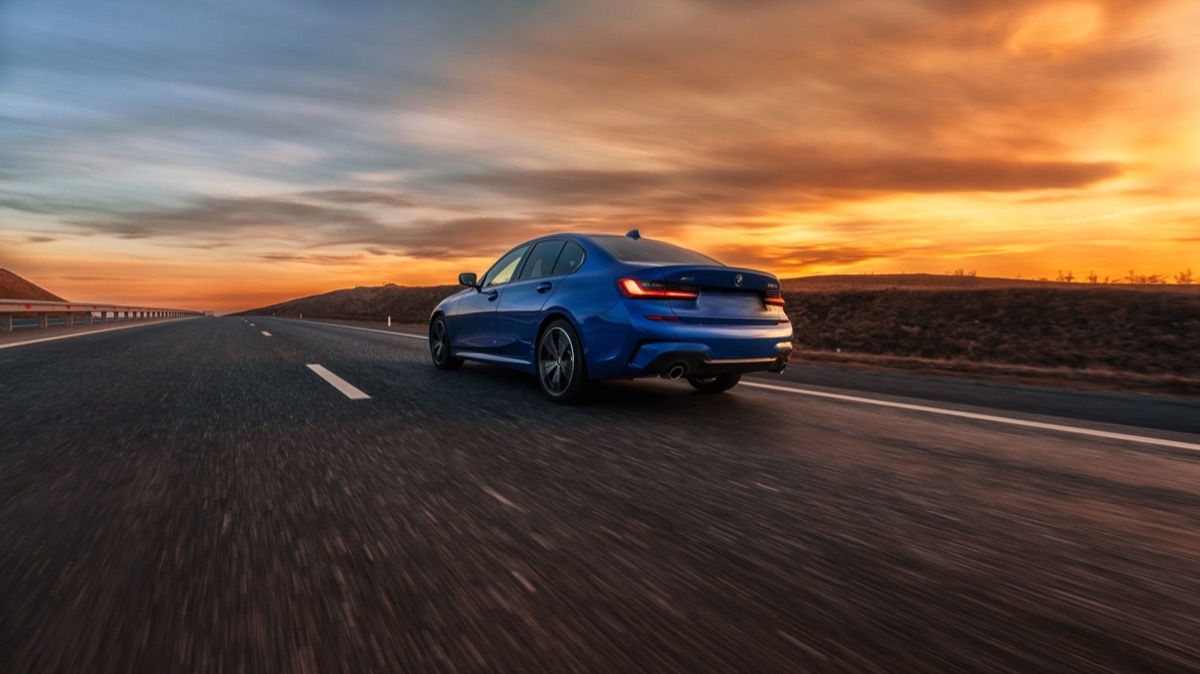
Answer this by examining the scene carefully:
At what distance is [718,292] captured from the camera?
5688mm

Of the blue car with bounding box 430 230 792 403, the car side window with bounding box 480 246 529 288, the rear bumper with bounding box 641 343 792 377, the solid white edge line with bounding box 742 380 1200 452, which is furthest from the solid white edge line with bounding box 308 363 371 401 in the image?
the solid white edge line with bounding box 742 380 1200 452

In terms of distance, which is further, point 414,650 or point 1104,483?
point 1104,483

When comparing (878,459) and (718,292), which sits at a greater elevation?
(718,292)

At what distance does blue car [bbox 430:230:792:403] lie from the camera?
5.39 meters

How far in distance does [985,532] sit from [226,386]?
674 cm

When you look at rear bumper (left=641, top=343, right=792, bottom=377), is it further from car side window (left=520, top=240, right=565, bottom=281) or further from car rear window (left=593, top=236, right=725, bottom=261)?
car side window (left=520, top=240, right=565, bottom=281)

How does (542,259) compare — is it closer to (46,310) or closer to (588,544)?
(588,544)

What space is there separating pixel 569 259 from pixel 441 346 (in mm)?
3200

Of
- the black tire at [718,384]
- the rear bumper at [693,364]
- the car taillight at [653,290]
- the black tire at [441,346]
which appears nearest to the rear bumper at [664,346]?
the rear bumper at [693,364]

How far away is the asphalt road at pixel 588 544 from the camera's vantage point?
1.68m

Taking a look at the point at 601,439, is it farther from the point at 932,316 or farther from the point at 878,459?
the point at 932,316

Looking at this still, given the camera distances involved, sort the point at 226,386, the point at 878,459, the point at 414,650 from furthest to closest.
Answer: the point at 226,386 → the point at 878,459 → the point at 414,650

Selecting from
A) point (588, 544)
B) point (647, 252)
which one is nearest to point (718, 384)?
point (647, 252)

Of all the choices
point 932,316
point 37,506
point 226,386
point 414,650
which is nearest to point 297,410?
point 226,386
